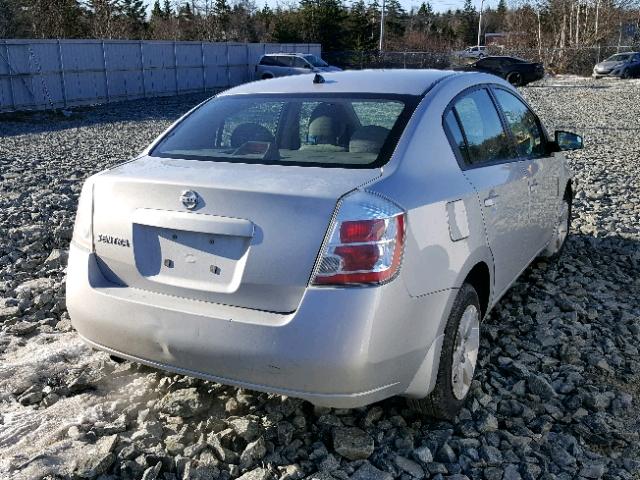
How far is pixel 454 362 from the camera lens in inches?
117

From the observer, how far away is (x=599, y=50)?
43.6m

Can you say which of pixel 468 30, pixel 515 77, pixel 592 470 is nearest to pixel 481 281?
pixel 592 470

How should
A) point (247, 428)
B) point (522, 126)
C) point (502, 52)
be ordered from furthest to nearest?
point (502, 52) < point (522, 126) < point (247, 428)

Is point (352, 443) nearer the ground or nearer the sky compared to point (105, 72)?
nearer the ground

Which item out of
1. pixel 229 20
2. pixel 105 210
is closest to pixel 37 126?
pixel 105 210

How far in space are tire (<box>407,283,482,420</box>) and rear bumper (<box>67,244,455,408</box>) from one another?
0.40 ft

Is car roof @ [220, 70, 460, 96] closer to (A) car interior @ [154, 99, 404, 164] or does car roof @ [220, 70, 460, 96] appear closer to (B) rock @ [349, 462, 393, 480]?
(A) car interior @ [154, 99, 404, 164]

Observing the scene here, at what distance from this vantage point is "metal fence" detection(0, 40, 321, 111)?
823 inches

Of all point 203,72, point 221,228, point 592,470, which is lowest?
point 592,470

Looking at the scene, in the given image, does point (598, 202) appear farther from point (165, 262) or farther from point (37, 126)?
point (37, 126)

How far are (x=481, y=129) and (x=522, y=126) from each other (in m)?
0.86

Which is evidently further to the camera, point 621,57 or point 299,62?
point 621,57

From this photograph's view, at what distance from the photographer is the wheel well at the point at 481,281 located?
10.3ft

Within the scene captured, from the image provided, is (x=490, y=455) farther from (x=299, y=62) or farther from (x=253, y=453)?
(x=299, y=62)
